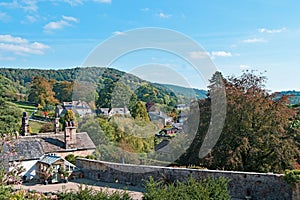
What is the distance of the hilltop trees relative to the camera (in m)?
12.6

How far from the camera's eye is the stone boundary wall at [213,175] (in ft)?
28.5

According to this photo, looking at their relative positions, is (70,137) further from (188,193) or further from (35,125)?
(35,125)

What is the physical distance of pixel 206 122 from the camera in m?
14.1

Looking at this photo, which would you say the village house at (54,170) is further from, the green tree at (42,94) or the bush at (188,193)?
the green tree at (42,94)

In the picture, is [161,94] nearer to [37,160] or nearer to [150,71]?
[150,71]

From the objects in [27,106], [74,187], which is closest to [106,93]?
[74,187]

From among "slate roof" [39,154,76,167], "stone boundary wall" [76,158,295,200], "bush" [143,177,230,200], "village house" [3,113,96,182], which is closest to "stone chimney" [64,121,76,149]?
"village house" [3,113,96,182]

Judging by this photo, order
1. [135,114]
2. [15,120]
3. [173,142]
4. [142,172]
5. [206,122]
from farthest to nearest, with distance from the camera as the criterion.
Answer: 1. [15,120]
2. [135,114]
3. [173,142]
4. [206,122]
5. [142,172]

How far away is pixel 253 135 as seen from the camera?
42.9ft

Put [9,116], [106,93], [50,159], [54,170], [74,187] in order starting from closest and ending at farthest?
1. [74,187]
2. [54,170]
3. [50,159]
4. [106,93]
5. [9,116]

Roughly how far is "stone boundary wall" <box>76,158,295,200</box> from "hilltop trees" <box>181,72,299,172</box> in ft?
Answer: 9.11

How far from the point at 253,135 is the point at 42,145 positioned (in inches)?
432

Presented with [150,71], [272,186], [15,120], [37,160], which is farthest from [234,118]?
[15,120]

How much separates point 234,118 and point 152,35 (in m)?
4.74
